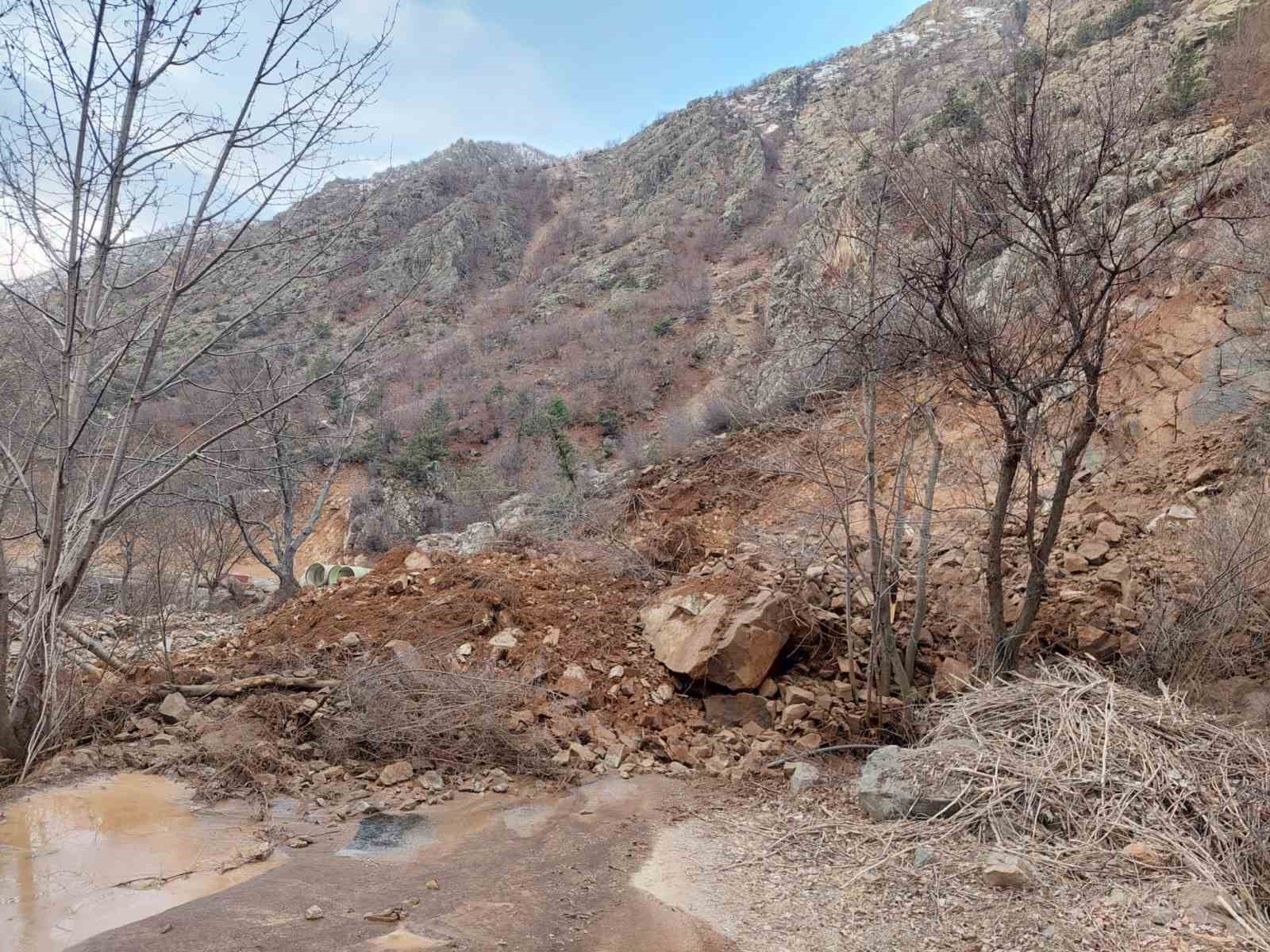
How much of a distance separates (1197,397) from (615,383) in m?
18.3

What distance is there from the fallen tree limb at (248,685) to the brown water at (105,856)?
1138mm

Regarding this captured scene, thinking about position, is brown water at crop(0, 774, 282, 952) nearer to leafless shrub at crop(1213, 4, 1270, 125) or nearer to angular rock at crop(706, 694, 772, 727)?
angular rock at crop(706, 694, 772, 727)

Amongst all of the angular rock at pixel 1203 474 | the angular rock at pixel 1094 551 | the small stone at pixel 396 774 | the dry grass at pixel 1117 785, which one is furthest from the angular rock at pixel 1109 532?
the small stone at pixel 396 774

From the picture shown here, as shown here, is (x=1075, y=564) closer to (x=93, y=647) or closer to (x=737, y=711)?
(x=737, y=711)

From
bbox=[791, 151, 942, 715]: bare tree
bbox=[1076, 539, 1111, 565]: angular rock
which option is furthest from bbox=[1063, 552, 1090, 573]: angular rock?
bbox=[791, 151, 942, 715]: bare tree

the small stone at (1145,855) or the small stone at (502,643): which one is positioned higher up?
the small stone at (502,643)

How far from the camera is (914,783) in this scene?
3979mm

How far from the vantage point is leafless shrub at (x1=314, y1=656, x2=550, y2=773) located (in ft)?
16.9

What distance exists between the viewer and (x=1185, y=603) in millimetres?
5527

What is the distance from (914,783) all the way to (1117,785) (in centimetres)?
87

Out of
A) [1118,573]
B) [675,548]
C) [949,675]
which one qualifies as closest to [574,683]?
[675,548]

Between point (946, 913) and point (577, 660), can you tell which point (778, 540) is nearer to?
point (577, 660)

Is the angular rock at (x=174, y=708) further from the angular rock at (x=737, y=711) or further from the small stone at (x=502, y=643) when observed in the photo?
the angular rock at (x=737, y=711)

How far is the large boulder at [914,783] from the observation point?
3854 millimetres
